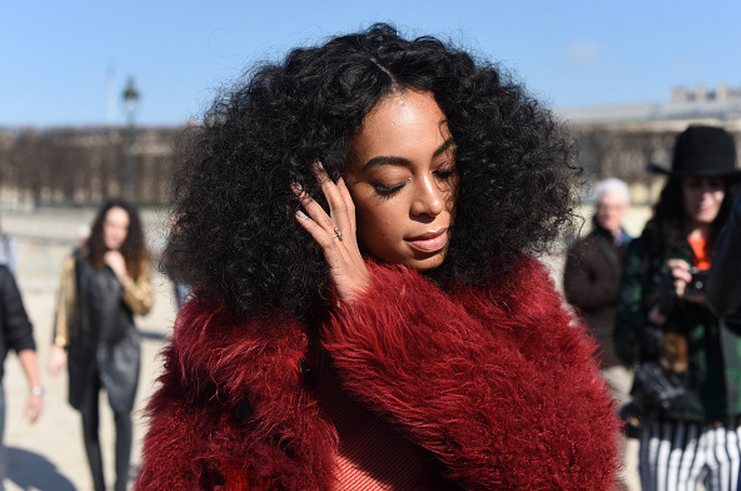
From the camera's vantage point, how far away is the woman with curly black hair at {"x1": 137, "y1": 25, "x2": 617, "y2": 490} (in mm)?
1315

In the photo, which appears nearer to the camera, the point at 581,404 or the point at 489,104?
the point at 581,404

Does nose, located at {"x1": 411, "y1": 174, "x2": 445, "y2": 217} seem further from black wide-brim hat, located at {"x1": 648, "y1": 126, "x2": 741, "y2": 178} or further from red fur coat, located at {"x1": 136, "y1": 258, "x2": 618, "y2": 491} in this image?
black wide-brim hat, located at {"x1": 648, "y1": 126, "x2": 741, "y2": 178}

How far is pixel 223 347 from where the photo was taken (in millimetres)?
1402

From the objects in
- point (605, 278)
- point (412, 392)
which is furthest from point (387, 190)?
point (605, 278)

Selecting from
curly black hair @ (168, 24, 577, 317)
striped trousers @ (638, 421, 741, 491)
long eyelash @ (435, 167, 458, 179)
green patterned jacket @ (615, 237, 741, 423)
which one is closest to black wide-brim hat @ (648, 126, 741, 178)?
green patterned jacket @ (615, 237, 741, 423)

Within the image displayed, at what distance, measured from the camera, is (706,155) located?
3.25m

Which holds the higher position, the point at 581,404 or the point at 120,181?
the point at 581,404

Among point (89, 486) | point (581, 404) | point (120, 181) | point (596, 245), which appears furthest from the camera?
point (120, 181)

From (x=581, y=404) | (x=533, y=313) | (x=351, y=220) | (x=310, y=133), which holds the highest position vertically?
(x=310, y=133)

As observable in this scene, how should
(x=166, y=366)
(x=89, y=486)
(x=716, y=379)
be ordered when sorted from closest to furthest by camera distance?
(x=166, y=366) < (x=716, y=379) < (x=89, y=486)

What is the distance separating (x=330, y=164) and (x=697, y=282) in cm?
209

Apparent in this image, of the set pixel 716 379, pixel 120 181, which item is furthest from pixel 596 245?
pixel 120 181

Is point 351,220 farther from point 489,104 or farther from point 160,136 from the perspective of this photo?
point 160,136

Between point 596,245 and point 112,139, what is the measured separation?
110 feet
